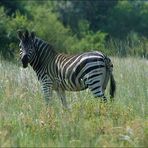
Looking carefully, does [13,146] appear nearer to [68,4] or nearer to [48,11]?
[48,11]

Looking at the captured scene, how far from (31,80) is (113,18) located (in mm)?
69012

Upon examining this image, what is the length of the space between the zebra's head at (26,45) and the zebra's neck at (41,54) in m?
0.22

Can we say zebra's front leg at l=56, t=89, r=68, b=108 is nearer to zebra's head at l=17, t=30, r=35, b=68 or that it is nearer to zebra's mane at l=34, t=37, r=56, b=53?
zebra's head at l=17, t=30, r=35, b=68

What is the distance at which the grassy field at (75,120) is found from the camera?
6707 mm

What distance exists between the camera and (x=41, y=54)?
11633 millimetres

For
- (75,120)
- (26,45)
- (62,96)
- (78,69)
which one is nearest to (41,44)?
(26,45)

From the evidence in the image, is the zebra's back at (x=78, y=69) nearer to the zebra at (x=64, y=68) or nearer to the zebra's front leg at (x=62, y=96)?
the zebra at (x=64, y=68)

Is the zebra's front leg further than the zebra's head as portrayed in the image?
No

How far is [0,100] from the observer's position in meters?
9.41

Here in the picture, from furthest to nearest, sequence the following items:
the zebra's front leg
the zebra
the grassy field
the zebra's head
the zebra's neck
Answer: the zebra's neck → the zebra's head → the zebra → the zebra's front leg → the grassy field

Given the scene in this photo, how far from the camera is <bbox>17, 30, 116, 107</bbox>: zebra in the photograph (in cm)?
1022

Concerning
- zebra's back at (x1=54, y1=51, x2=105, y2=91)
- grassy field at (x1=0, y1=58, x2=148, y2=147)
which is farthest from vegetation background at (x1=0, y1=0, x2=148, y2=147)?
zebra's back at (x1=54, y1=51, x2=105, y2=91)

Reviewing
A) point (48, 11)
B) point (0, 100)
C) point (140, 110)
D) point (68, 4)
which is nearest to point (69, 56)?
point (0, 100)

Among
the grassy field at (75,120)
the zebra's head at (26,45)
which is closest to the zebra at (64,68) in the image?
the zebra's head at (26,45)
